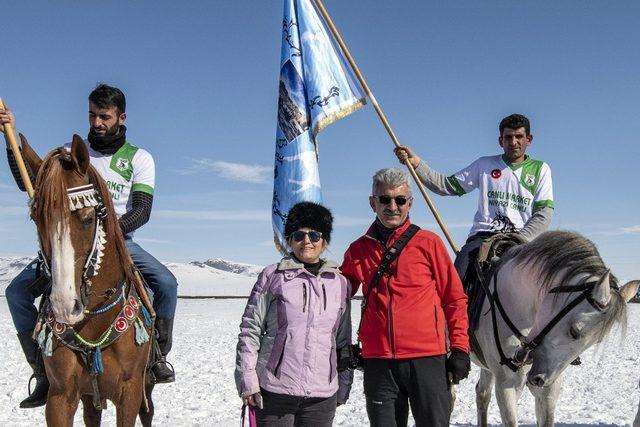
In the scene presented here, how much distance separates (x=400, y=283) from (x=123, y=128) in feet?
8.88

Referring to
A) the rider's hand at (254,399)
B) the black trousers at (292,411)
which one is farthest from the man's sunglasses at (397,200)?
the rider's hand at (254,399)

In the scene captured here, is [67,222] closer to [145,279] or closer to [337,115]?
[145,279]

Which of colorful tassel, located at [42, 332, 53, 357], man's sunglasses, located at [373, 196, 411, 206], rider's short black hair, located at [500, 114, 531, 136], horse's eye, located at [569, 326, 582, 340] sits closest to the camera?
man's sunglasses, located at [373, 196, 411, 206]

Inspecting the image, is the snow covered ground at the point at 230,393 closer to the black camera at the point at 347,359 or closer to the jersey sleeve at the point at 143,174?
the black camera at the point at 347,359

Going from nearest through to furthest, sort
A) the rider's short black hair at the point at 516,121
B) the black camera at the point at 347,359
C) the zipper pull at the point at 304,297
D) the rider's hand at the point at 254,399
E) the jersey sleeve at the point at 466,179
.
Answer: the rider's hand at the point at 254,399 < the zipper pull at the point at 304,297 < the black camera at the point at 347,359 < the rider's short black hair at the point at 516,121 < the jersey sleeve at the point at 466,179

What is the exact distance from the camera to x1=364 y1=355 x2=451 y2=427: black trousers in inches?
149

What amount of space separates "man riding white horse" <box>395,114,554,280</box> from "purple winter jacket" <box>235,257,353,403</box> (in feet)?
8.24

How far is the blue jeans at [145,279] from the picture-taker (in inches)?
190

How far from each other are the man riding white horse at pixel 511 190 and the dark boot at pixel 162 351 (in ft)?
9.02

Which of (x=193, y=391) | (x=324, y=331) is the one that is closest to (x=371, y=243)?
(x=324, y=331)

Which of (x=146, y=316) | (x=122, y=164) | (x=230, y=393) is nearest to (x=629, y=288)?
(x=146, y=316)

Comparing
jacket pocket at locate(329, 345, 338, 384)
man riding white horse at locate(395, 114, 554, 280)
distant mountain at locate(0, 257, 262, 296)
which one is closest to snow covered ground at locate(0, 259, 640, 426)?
man riding white horse at locate(395, 114, 554, 280)

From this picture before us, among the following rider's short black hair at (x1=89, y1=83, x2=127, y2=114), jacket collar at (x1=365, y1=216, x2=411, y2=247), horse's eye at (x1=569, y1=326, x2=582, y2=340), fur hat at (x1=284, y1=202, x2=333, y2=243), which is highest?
rider's short black hair at (x1=89, y1=83, x2=127, y2=114)

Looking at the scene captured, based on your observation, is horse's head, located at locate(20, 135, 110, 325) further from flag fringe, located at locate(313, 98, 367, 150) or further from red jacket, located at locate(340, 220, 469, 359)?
flag fringe, located at locate(313, 98, 367, 150)
